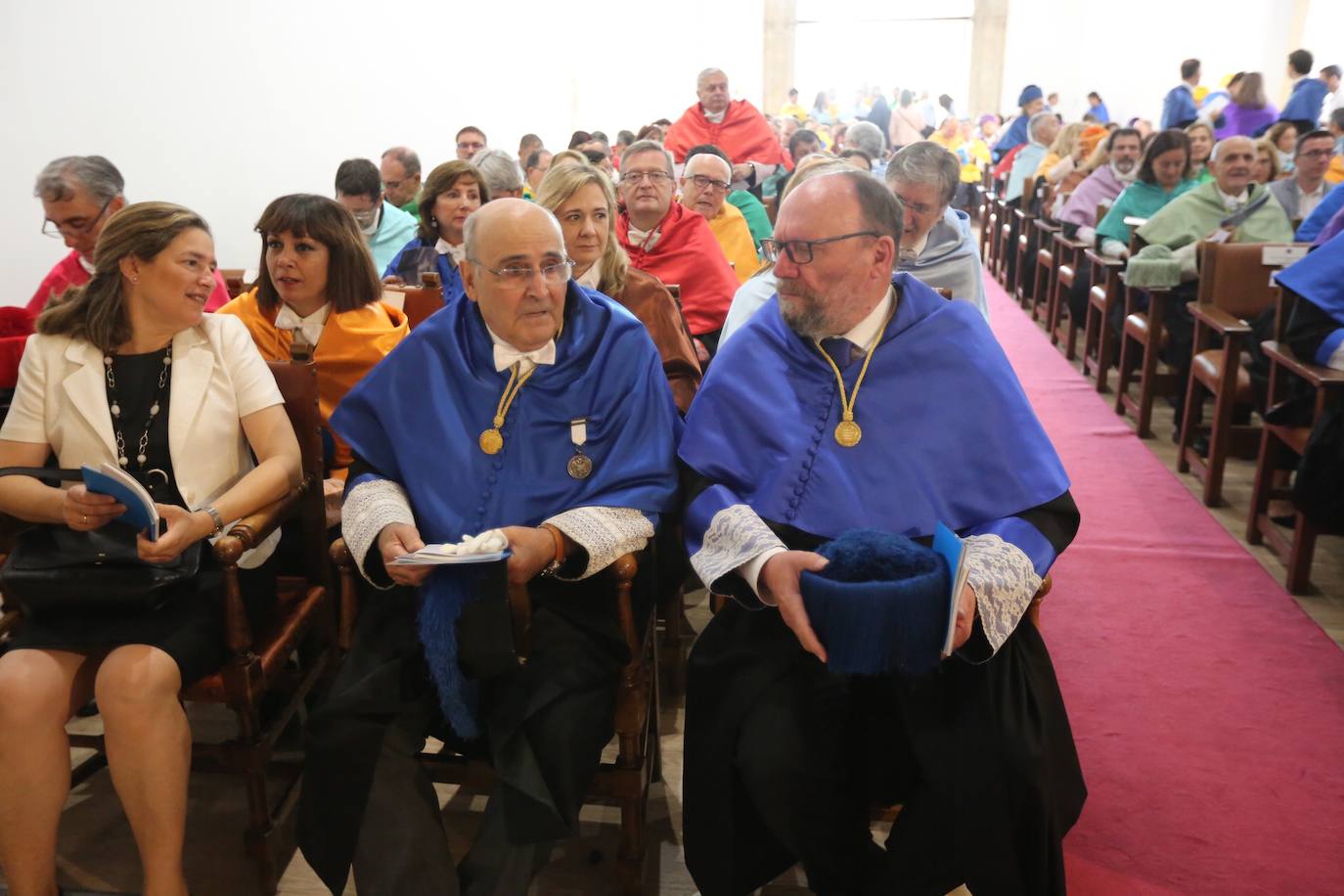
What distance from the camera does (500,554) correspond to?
6.45 ft

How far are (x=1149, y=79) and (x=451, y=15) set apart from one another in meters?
13.5

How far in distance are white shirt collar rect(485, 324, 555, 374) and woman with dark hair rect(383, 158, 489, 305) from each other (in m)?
1.90

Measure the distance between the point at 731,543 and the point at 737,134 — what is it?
6.70 meters

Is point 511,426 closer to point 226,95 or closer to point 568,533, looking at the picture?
point 568,533

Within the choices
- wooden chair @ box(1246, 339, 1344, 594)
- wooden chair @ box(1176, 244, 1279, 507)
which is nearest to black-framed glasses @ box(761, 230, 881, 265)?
wooden chair @ box(1246, 339, 1344, 594)

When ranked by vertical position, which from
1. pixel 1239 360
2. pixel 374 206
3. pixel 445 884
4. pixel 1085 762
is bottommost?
pixel 1085 762

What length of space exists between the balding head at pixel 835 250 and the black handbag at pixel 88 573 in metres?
1.40

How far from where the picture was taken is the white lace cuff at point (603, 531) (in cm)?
214

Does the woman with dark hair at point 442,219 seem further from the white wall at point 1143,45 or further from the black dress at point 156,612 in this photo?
the white wall at point 1143,45

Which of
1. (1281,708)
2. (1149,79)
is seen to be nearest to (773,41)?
(1149,79)

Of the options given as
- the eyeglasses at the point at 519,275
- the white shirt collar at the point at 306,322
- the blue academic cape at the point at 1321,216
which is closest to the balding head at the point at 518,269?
the eyeglasses at the point at 519,275

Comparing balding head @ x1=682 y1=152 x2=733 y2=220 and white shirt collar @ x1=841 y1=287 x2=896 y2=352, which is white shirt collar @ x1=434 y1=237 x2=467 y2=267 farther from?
white shirt collar @ x1=841 y1=287 x2=896 y2=352

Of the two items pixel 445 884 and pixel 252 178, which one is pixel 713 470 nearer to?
pixel 445 884

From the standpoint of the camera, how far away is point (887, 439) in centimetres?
220
